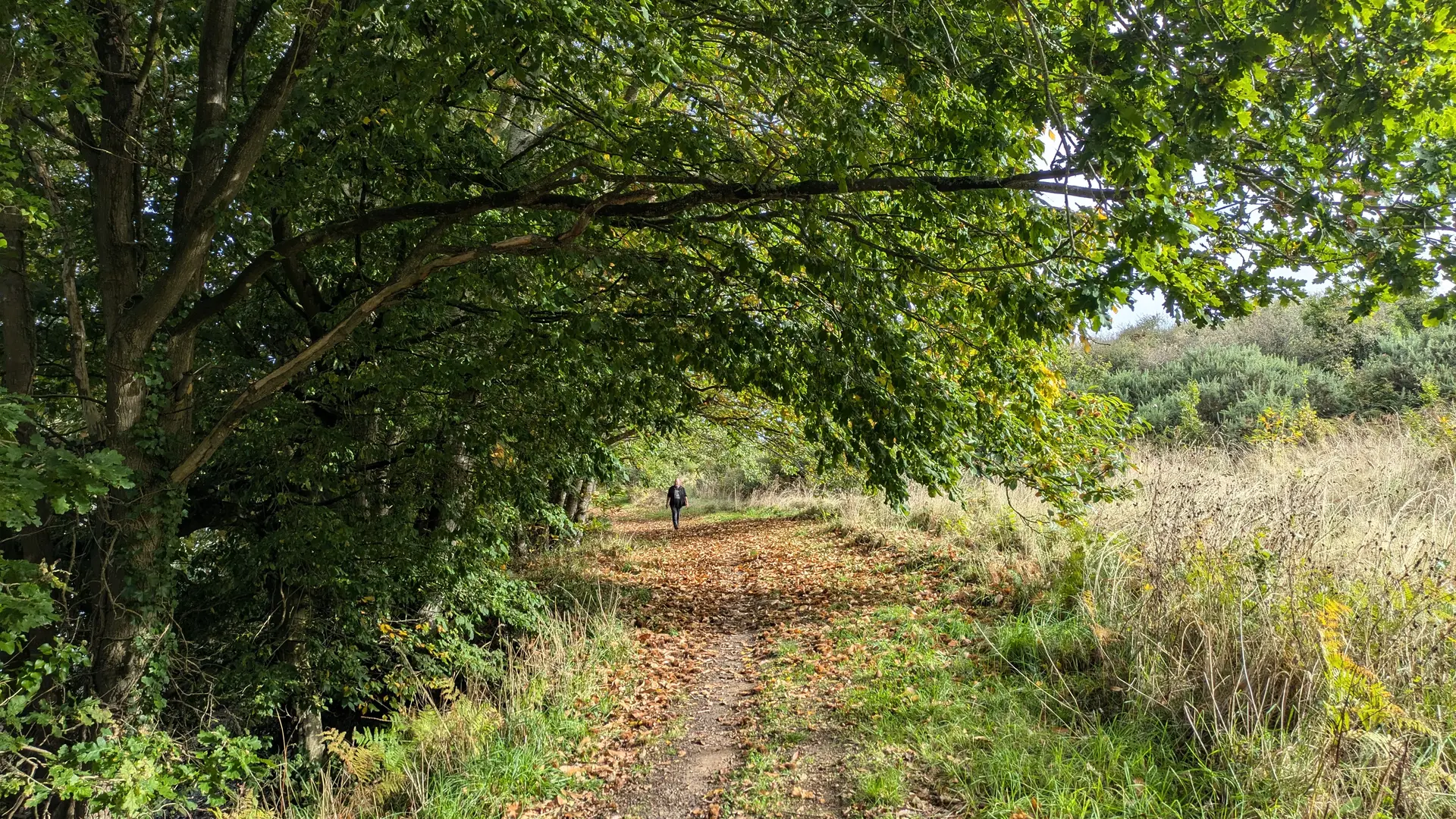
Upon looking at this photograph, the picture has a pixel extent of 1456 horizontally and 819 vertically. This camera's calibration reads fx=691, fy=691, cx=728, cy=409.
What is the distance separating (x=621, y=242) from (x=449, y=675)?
5.07 metres

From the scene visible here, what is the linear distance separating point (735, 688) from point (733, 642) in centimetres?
155

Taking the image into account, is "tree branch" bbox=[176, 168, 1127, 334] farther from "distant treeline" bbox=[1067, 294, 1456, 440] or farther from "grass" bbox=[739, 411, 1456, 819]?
"distant treeline" bbox=[1067, 294, 1456, 440]

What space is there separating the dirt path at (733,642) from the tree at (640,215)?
2.21 metres

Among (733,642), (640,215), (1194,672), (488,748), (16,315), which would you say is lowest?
(733,642)

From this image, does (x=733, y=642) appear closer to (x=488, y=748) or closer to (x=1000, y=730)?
(x=488, y=748)

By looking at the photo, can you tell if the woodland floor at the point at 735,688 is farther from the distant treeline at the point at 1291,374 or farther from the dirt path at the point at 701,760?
the distant treeline at the point at 1291,374

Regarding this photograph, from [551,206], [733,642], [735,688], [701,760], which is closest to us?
[701,760]

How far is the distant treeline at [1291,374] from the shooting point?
1343cm

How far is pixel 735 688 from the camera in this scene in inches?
248

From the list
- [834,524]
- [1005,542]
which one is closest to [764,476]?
[834,524]

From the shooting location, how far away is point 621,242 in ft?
23.9

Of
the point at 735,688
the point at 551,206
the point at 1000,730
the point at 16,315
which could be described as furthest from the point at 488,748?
the point at 16,315

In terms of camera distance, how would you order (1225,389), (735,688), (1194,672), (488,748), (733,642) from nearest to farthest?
(1194,672) → (488,748) → (735,688) → (733,642) → (1225,389)

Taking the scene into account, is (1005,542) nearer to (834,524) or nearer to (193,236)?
(834,524)
